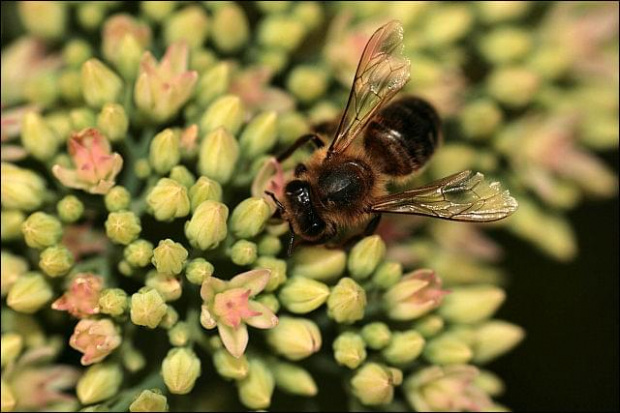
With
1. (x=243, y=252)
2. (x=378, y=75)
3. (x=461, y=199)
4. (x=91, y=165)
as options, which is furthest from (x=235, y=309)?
(x=378, y=75)

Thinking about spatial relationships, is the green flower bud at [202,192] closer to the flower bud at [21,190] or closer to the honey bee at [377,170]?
the honey bee at [377,170]

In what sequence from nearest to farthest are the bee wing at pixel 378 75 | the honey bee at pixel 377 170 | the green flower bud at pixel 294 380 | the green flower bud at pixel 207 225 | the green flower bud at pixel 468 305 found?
the green flower bud at pixel 207 225
the honey bee at pixel 377 170
the green flower bud at pixel 294 380
the bee wing at pixel 378 75
the green flower bud at pixel 468 305

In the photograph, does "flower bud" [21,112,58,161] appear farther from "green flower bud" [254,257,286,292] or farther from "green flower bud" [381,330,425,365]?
"green flower bud" [381,330,425,365]

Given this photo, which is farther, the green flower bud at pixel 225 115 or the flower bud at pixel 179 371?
the green flower bud at pixel 225 115

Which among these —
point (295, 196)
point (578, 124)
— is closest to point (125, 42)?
point (295, 196)

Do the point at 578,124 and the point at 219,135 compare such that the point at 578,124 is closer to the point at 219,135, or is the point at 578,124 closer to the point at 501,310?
the point at 501,310

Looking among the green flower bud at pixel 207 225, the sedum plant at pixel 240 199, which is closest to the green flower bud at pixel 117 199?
the sedum plant at pixel 240 199
